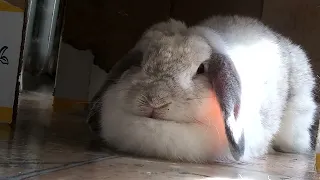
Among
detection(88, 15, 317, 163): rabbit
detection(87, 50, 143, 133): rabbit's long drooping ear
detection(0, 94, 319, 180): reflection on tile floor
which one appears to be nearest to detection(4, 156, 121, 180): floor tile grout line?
detection(0, 94, 319, 180): reflection on tile floor

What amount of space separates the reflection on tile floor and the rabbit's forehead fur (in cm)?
24

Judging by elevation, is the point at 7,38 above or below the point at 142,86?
above

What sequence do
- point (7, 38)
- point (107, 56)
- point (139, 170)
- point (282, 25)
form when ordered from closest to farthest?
1. point (139, 170)
2. point (7, 38)
3. point (282, 25)
4. point (107, 56)

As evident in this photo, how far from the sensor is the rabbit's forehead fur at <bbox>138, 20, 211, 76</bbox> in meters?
1.28

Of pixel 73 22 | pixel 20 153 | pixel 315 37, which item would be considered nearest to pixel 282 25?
pixel 315 37

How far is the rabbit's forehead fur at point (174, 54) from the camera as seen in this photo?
1.28 m

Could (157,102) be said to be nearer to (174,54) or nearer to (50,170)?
(174,54)

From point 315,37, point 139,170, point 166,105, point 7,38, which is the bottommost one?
point 139,170

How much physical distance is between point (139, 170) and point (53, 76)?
1.82 m

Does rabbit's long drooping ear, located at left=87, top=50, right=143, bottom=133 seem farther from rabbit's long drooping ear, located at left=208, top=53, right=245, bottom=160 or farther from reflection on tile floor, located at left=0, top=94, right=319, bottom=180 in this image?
rabbit's long drooping ear, located at left=208, top=53, right=245, bottom=160

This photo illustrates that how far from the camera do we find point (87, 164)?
3.59ft

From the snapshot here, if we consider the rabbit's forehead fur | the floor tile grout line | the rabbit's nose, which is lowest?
the floor tile grout line

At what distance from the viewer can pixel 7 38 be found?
159cm

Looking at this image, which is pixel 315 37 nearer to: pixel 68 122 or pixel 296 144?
pixel 296 144
